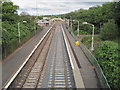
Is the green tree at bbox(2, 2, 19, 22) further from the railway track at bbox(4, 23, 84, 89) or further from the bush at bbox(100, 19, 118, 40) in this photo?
the bush at bbox(100, 19, 118, 40)

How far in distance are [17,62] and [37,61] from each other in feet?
8.86

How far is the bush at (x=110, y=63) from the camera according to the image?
37.3ft

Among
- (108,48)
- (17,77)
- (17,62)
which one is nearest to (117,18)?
(108,48)

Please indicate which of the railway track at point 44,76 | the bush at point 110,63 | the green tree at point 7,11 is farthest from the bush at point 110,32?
the green tree at point 7,11

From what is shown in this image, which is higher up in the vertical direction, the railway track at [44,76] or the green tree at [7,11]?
the green tree at [7,11]

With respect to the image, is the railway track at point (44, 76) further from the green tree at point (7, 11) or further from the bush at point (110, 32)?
the green tree at point (7, 11)

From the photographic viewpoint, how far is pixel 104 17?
46156mm

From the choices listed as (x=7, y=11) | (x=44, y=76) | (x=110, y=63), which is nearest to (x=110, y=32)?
(x=110, y=63)

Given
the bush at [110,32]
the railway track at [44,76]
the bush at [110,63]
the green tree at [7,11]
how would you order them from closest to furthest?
the bush at [110,63]
the railway track at [44,76]
the bush at [110,32]
the green tree at [7,11]

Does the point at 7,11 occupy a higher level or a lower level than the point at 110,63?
higher

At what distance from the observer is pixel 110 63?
530 inches

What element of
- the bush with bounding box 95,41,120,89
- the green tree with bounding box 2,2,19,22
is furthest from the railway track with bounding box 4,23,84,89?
the green tree with bounding box 2,2,19,22

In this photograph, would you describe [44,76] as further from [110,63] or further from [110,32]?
[110,32]

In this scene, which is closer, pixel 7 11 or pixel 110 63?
pixel 110 63
